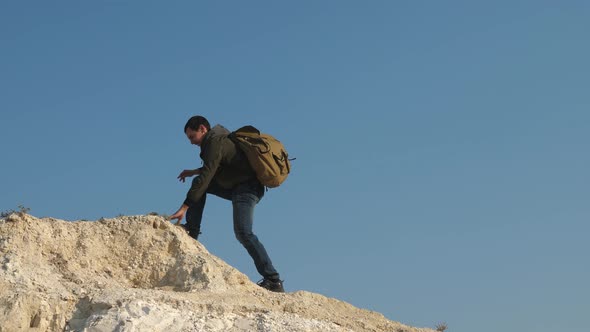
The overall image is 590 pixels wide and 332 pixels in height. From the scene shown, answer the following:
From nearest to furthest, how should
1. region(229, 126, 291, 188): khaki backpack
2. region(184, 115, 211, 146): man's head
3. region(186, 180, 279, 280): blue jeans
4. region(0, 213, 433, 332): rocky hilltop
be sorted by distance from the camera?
region(0, 213, 433, 332): rocky hilltop, region(186, 180, 279, 280): blue jeans, region(229, 126, 291, 188): khaki backpack, region(184, 115, 211, 146): man's head

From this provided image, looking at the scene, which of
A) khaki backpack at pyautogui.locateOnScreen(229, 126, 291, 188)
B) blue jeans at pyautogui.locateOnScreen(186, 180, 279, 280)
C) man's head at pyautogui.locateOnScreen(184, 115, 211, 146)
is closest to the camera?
blue jeans at pyautogui.locateOnScreen(186, 180, 279, 280)

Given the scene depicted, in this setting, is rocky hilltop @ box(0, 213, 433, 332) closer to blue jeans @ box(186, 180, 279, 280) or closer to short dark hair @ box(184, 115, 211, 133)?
blue jeans @ box(186, 180, 279, 280)

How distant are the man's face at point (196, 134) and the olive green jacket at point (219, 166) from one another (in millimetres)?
98

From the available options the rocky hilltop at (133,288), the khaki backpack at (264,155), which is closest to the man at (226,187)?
the khaki backpack at (264,155)

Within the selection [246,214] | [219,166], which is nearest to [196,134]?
[219,166]

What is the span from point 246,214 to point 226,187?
451mm

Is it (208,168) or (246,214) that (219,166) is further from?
(246,214)

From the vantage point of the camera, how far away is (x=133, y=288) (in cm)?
895

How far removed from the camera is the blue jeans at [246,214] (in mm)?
10023

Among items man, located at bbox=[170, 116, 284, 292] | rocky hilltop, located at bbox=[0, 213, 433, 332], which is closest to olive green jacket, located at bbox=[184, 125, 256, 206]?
man, located at bbox=[170, 116, 284, 292]

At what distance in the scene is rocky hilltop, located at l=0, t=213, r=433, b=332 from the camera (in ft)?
26.3

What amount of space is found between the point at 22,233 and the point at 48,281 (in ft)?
2.85

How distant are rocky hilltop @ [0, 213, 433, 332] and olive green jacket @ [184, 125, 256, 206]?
558 millimetres

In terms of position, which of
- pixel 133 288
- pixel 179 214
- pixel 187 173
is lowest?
pixel 133 288
